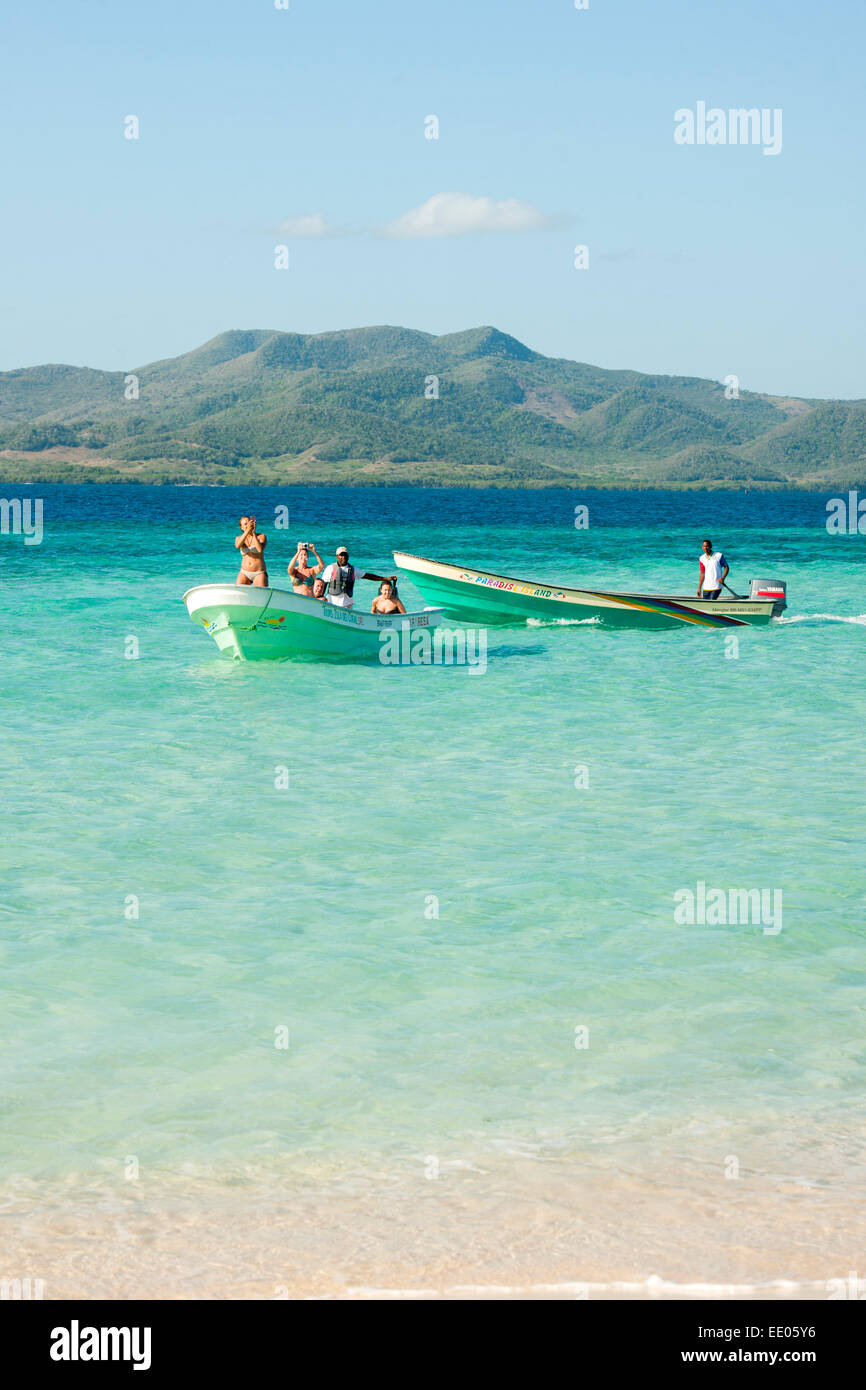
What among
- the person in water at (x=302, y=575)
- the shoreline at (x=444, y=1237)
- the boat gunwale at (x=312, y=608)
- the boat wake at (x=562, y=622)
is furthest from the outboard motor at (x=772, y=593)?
the shoreline at (x=444, y=1237)

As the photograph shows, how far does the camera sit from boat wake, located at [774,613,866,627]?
30922mm

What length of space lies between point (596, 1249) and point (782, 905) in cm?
536

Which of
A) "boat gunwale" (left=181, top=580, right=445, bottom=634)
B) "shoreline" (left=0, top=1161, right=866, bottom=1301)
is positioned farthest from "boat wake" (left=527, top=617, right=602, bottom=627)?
"shoreline" (left=0, top=1161, right=866, bottom=1301)

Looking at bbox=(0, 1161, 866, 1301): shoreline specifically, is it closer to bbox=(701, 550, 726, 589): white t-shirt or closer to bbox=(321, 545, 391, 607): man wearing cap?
bbox=(321, 545, 391, 607): man wearing cap

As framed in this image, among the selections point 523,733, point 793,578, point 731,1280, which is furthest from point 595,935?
point 793,578

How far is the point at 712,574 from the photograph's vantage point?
27000 millimetres

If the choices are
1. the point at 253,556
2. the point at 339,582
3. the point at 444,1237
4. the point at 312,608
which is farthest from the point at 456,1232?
the point at 339,582

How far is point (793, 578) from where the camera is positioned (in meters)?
46.8

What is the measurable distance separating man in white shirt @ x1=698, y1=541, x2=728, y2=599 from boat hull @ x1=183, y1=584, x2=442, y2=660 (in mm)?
7357

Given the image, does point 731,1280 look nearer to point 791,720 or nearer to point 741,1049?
point 741,1049

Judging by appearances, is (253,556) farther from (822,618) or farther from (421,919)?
(822,618)

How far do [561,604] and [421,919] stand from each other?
1764 centimetres

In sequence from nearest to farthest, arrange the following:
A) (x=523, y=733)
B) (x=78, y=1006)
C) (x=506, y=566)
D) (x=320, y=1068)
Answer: (x=320, y=1068) → (x=78, y=1006) → (x=523, y=733) → (x=506, y=566)

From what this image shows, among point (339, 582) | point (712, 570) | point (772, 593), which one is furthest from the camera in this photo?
point (712, 570)
